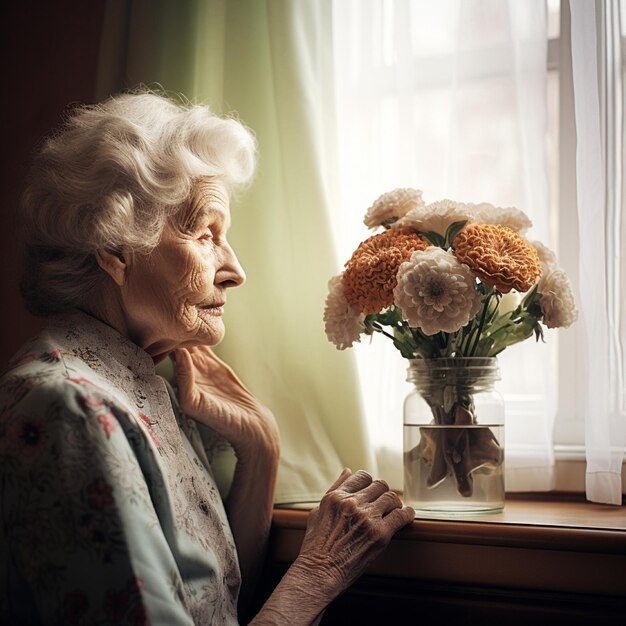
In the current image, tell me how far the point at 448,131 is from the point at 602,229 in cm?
38

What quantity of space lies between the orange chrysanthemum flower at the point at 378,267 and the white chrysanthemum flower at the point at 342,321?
36 mm

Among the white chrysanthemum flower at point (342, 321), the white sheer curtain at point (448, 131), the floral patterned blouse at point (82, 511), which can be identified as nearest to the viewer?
the floral patterned blouse at point (82, 511)

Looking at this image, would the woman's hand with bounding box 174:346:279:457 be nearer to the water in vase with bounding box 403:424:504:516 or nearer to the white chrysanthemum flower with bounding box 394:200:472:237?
the water in vase with bounding box 403:424:504:516

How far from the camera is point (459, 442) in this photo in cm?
122

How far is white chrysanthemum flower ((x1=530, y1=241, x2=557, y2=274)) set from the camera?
1205 millimetres

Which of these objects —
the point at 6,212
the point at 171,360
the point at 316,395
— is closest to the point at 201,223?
the point at 171,360

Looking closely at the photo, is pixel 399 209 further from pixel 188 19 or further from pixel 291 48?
pixel 188 19

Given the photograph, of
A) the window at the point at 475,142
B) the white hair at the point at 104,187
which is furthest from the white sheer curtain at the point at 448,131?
the white hair at the point at 104,187

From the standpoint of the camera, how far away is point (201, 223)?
48.3 inches

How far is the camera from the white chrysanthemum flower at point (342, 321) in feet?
4.10

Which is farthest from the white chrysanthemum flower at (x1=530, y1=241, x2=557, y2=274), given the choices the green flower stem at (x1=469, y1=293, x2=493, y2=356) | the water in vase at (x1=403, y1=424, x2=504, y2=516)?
the water in vase at (x1=403, y1=424, x2=504, y2=516)

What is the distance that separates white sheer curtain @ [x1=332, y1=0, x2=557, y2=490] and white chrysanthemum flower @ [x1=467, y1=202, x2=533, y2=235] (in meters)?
0.21

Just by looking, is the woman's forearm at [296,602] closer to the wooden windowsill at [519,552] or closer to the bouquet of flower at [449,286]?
the wooden windowsill at [519,552]

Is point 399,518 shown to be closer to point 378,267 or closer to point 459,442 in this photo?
point 459,442
